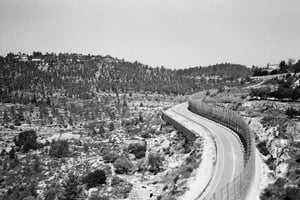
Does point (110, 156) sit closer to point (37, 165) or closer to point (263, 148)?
point (37, 165)

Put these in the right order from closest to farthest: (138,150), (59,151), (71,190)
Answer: (71,190) → (138,150) → (59,151)

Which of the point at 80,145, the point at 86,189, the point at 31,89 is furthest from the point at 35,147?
the point at 31,89

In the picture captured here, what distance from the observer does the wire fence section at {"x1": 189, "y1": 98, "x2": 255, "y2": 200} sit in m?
20.5

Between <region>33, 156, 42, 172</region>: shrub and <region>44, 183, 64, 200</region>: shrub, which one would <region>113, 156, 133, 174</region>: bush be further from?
<region>33, 156, 42, 172</region>: shrub

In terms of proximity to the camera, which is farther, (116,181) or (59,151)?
Result: (59,151)

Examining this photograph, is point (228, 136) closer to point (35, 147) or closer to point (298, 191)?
point (298, 191)

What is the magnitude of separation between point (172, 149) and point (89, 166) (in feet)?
39.5

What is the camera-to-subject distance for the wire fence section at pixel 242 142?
20.5m

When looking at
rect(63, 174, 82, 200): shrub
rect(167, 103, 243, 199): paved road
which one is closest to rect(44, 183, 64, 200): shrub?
rect(63, 174, 82, 200): shrub

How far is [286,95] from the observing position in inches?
2270

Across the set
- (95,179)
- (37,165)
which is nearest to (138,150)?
(95,179)

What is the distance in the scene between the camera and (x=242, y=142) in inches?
1452

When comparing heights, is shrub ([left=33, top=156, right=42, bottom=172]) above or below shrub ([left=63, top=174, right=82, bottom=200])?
below

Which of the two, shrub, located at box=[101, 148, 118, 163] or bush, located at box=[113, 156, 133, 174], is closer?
bush, located at box=[113, 156, 133, 174]
